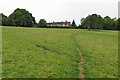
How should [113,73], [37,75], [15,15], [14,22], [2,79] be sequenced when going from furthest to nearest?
[15,15], [14,22], [113,73], [37,75], [2,79]

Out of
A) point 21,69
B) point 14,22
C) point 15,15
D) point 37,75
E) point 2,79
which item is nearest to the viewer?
point 2,79

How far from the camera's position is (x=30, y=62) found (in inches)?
966

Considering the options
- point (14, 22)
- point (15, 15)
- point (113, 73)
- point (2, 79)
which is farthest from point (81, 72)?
point (15, 15)

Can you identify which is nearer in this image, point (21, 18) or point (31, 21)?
point (21, 18)

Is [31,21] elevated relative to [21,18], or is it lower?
lower

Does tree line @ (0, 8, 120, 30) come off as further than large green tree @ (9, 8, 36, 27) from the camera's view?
No

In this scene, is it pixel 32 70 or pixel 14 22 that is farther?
pixel 14 22

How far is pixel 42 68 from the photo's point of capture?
73.8 ft

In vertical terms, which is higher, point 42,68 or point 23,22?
point 23,22

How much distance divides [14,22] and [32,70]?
459ft

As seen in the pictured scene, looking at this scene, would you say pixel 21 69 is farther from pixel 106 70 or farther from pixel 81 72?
pixel 106 70

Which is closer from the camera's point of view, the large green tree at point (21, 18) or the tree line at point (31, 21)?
the tree line at point (31, 21)

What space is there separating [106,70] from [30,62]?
301 inches

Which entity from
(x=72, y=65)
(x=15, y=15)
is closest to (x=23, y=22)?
(x=15, y=15)
